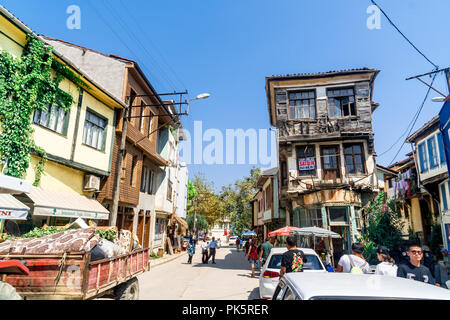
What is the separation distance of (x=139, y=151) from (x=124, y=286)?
498 inches

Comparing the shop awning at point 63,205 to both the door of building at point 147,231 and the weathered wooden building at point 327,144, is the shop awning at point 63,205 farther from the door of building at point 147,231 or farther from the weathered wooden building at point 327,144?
the weathered wooden building at point 327,144

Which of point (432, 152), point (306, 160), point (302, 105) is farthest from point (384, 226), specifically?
point (302, 105)

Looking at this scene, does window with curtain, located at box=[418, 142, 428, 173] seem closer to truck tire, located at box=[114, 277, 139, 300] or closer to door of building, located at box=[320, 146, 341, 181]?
door of building, located at box=[320, 146, 341, 181]

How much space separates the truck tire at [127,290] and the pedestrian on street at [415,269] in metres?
5.69

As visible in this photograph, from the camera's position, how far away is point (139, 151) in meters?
17.9

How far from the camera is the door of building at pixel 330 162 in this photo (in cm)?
1739

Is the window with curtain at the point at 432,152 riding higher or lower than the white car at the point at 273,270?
higher

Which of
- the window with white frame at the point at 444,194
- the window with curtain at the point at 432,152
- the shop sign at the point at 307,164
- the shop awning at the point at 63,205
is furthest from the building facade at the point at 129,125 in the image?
the window with white frame at the point at 444,194

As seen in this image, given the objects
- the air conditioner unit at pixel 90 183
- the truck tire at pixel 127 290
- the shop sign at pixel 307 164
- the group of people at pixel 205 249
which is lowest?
the group of people at pixel 205 249

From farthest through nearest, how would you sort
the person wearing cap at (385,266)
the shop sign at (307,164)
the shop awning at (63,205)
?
1. the shop sign at (307,164)
2. the shop awning at (63,205)
3. the person wearing cap at (385,266)

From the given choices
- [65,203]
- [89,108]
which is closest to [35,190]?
[65,203]

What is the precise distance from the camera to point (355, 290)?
2500 millimetres

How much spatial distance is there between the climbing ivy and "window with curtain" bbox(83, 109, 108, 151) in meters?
2.27

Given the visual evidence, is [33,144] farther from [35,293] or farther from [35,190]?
[35,293]
